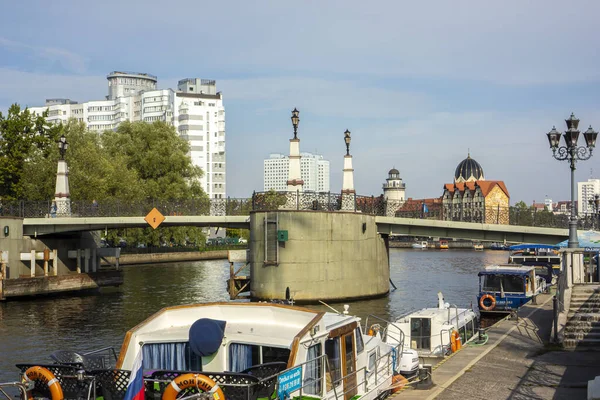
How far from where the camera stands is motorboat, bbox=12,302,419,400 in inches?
486

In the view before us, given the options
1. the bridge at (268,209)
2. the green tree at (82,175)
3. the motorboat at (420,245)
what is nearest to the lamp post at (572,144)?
the bridge at (268,209)

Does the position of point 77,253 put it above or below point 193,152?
below

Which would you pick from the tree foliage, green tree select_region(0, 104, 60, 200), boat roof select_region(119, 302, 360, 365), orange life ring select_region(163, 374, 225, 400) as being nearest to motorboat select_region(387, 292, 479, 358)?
boat roof select_region(119, 302, 360, 365)

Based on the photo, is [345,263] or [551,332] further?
[345,263]

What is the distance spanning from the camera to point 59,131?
7081 cm

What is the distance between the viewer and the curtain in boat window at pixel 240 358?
1316cm

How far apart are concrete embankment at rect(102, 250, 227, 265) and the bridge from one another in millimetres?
23116

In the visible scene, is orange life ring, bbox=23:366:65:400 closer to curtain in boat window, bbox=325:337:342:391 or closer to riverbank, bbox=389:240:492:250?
curtain in boat window, bbox=325:337:342:391

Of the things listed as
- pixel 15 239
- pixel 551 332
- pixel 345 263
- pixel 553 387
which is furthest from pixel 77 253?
pixel 553 387

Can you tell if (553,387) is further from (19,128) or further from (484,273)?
(19,128)

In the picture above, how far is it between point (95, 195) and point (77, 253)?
13.2m

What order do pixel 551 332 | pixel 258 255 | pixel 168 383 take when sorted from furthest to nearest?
pixel 258 255 → pixel 551 332 → pixel 168 383

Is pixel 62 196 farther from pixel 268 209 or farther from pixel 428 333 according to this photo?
Result: pixel 428 333

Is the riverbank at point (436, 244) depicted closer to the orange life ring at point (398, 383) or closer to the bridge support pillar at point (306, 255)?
the bridge support pillar at point (306, 255)
